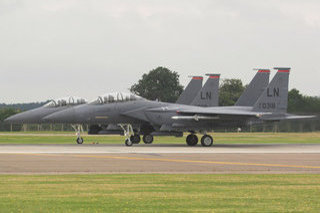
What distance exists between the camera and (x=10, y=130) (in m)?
89.8

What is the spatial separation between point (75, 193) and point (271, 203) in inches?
160

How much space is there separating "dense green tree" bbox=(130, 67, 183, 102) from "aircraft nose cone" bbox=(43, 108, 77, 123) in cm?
7416

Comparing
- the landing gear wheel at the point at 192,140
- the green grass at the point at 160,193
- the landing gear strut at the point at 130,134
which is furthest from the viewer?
the landing gear wheel at the point at 192,140

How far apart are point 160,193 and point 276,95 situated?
2831 centimetres

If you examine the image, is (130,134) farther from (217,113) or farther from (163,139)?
(163,139)

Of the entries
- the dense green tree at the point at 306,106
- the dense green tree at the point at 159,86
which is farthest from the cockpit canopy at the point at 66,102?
the dense green tree at the point at 159,86

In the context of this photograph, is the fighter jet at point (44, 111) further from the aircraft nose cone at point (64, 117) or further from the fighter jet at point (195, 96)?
the aircraft nose cone at point (64, 117)

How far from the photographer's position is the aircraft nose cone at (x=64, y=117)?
39.2 m

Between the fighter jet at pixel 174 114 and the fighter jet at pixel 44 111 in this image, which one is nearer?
the fighter jet at pixel 174 114

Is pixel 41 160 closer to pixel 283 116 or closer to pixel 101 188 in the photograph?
pixel 101 188

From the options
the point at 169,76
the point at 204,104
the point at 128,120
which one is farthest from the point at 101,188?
the point at 169,76

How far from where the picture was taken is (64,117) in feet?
129

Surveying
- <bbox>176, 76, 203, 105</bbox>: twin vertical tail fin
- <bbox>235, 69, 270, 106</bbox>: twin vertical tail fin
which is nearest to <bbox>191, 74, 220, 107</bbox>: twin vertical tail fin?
<bbox>176, 76, 203, 105</bbox>: twin vertical tail fin

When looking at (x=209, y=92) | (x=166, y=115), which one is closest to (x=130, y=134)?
(x=166, y=115)
